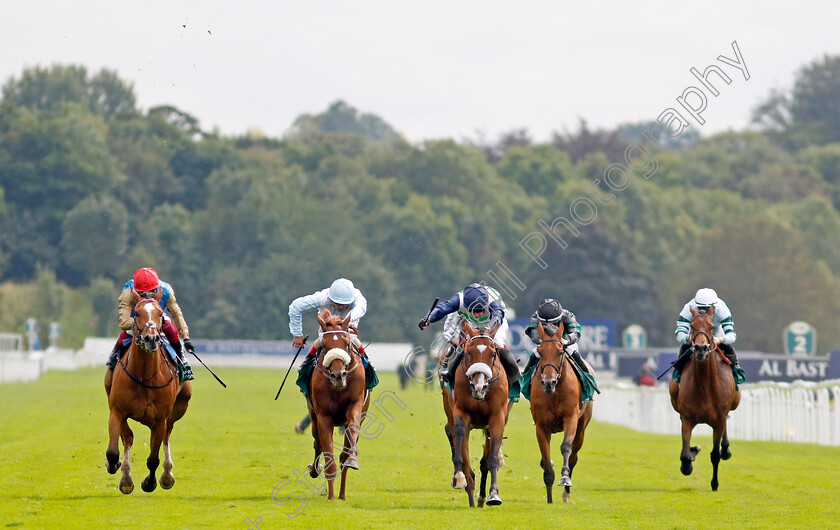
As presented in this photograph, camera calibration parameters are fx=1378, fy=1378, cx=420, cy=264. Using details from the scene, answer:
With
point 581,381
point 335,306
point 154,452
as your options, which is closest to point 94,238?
point 335,306

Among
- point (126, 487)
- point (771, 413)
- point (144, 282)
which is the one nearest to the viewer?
point (126, 487)

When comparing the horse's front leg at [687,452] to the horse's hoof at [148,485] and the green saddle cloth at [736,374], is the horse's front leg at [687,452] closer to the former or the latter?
the green saddle cloth at [736,374]

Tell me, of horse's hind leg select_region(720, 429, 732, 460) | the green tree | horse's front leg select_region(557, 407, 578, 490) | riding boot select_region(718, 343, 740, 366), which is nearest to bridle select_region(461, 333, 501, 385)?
horse's front leg select_region(557, 407, 578, 490)

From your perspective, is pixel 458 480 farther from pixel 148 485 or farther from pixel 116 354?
pixel 116 354

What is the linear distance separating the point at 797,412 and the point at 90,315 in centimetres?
5038

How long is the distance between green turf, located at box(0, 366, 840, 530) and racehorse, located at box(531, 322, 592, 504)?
390 mm

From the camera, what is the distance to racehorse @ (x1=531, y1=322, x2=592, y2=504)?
12.6 m

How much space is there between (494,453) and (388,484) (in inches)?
98.9

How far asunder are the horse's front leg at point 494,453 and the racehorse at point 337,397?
1198 mm

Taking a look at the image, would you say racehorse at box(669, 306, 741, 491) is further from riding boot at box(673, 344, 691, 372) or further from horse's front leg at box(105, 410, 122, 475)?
horse's front leg at box(105, 410, 122, 475)

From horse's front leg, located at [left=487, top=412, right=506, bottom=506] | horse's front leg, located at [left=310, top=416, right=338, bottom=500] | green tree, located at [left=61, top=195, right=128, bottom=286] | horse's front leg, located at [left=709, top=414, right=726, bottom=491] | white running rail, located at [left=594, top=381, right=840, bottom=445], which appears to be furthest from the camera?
green tree, located at [left=61, top=195, right=128, bottom=286]

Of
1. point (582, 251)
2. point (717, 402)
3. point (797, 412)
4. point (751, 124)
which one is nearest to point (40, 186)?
point (582, 251)

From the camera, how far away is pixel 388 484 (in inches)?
571

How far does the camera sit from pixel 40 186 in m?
71.4
